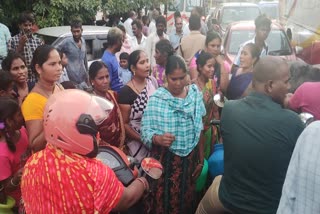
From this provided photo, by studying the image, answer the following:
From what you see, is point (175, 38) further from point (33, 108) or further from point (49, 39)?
point (33, 108)

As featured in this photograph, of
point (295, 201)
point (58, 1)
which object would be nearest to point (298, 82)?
point (295, 201)

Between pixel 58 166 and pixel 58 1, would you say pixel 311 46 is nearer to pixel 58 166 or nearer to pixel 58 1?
pixel 58 1

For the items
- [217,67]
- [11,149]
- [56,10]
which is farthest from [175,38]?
[11,149]

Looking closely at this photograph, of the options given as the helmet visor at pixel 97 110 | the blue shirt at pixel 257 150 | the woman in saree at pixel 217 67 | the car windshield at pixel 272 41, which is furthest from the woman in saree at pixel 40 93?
the car windshield at pixel 272 41

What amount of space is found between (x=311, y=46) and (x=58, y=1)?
19.0 feet

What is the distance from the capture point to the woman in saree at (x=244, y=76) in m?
4.39

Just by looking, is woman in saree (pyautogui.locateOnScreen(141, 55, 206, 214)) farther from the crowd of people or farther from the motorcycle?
the motorcycle

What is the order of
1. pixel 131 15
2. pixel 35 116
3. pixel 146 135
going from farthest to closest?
1. pixel 131 15
2. pixel 146 135
3. pixel 35 116

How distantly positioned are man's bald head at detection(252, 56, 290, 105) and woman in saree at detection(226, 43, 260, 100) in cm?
156

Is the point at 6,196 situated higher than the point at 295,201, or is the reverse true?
the point at 295,201

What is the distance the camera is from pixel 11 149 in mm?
2766

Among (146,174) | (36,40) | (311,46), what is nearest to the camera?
(146,174)

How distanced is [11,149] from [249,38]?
7626mm

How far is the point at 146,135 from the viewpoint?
346cm
